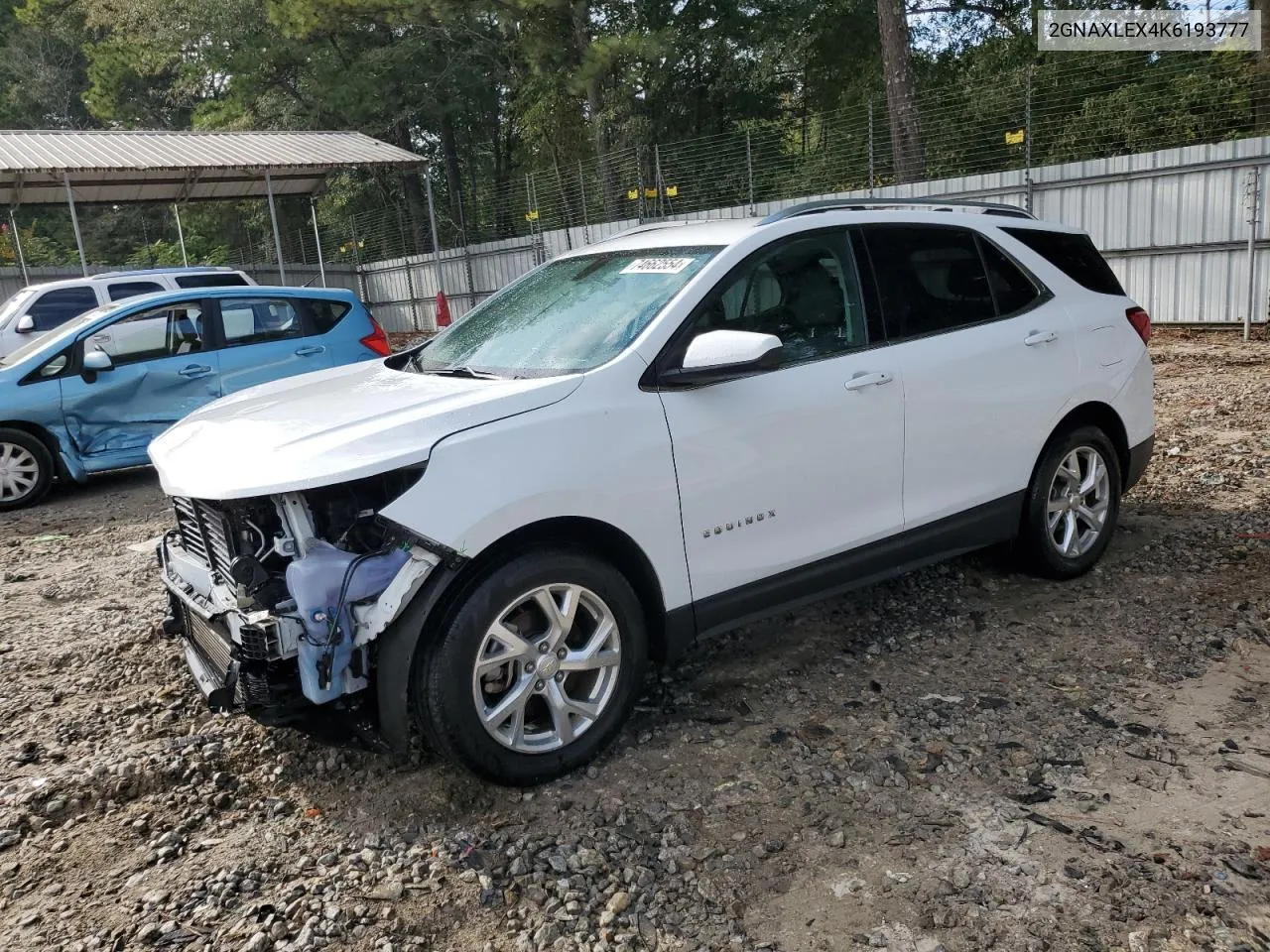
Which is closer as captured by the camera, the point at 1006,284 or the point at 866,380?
the point at 866,380

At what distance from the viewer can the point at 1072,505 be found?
484cm

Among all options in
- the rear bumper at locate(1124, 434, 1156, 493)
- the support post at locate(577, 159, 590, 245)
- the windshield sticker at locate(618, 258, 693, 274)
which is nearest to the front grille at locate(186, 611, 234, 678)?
the windshield sticker at locate(618, 258, 693, 274)

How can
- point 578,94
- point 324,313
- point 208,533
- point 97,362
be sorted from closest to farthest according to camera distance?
point 208,533 < point 97,362 < point 324,313 < point 578,94

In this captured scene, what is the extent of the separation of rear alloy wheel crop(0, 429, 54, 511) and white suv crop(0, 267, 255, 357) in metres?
4.36

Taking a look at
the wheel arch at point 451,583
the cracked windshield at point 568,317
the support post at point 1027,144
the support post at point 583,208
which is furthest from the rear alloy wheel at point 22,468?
the support post at point 583,208

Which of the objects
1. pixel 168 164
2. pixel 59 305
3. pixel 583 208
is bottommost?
pixel 59 305

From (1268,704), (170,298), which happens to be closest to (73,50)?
(170,298)

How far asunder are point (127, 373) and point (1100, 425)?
7193mm

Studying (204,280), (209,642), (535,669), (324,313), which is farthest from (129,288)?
(535,669)

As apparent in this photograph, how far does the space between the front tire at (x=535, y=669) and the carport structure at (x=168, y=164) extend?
15884 mm

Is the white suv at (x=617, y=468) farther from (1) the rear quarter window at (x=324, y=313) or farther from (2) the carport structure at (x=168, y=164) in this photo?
(2) the carport structure at (x=168, y=164)

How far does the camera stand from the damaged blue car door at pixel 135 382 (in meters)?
8.06

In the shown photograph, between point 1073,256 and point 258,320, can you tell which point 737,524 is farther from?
point 258,320

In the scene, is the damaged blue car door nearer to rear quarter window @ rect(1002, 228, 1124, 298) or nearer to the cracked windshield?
the cracked windshield
